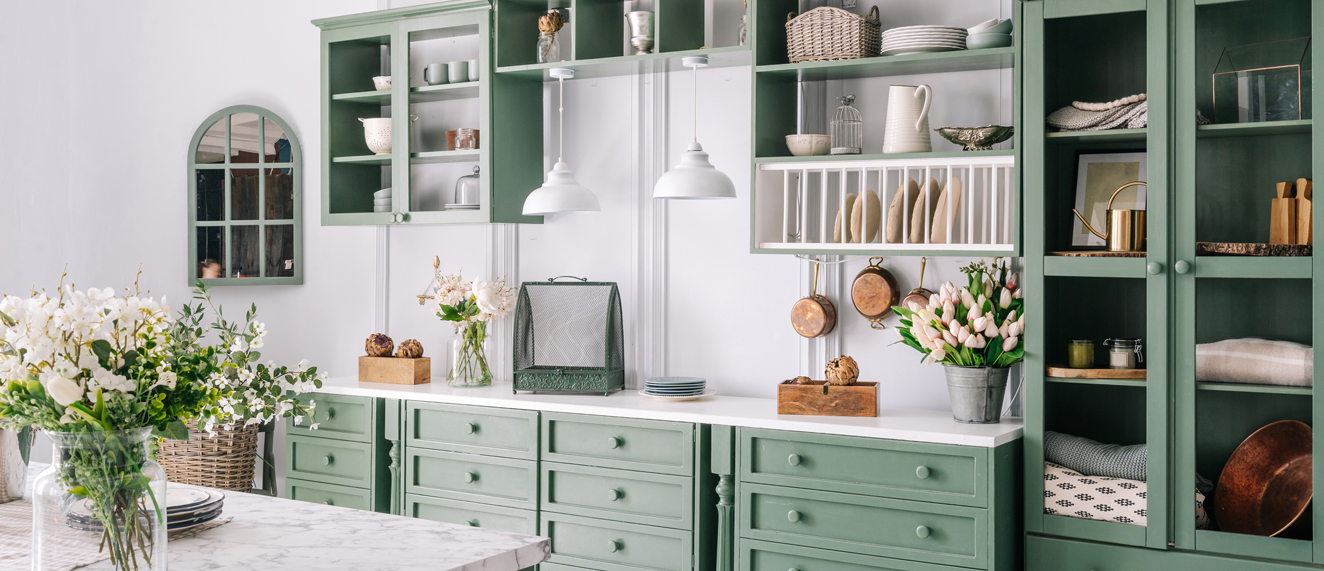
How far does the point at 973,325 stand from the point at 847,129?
880 mm

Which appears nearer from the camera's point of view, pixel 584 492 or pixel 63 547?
pixel 63 547

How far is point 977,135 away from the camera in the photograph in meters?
3.24

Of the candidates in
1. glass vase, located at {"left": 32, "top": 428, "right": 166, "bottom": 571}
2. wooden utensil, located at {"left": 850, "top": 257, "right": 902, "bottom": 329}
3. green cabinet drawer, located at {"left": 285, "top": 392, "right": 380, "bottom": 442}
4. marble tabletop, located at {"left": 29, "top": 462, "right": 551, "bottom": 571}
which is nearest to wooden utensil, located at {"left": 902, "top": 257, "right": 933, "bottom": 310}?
wooden utensil, located at {"left": 850, "top": 257, "right": 902, "bottom": 329}

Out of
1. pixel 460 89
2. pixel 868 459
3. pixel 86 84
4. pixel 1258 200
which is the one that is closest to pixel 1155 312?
pixel 1258 200

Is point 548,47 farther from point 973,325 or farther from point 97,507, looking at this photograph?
point 97,507

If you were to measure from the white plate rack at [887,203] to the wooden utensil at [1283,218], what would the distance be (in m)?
0.71

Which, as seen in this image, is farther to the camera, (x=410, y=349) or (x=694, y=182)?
(x=410, y=349)

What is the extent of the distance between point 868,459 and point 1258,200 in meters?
1.43

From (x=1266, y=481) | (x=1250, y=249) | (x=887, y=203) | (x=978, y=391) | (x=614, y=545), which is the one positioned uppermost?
(x=887, y=203)

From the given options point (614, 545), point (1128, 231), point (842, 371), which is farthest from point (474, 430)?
point (1128, 231)

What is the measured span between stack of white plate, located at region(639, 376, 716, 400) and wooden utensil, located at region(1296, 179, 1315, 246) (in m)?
1.90

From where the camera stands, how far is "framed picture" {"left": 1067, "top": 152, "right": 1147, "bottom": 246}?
10.5 ft

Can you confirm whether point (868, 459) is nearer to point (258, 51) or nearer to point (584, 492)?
point (584, 492)

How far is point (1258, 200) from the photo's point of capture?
3105 mm
